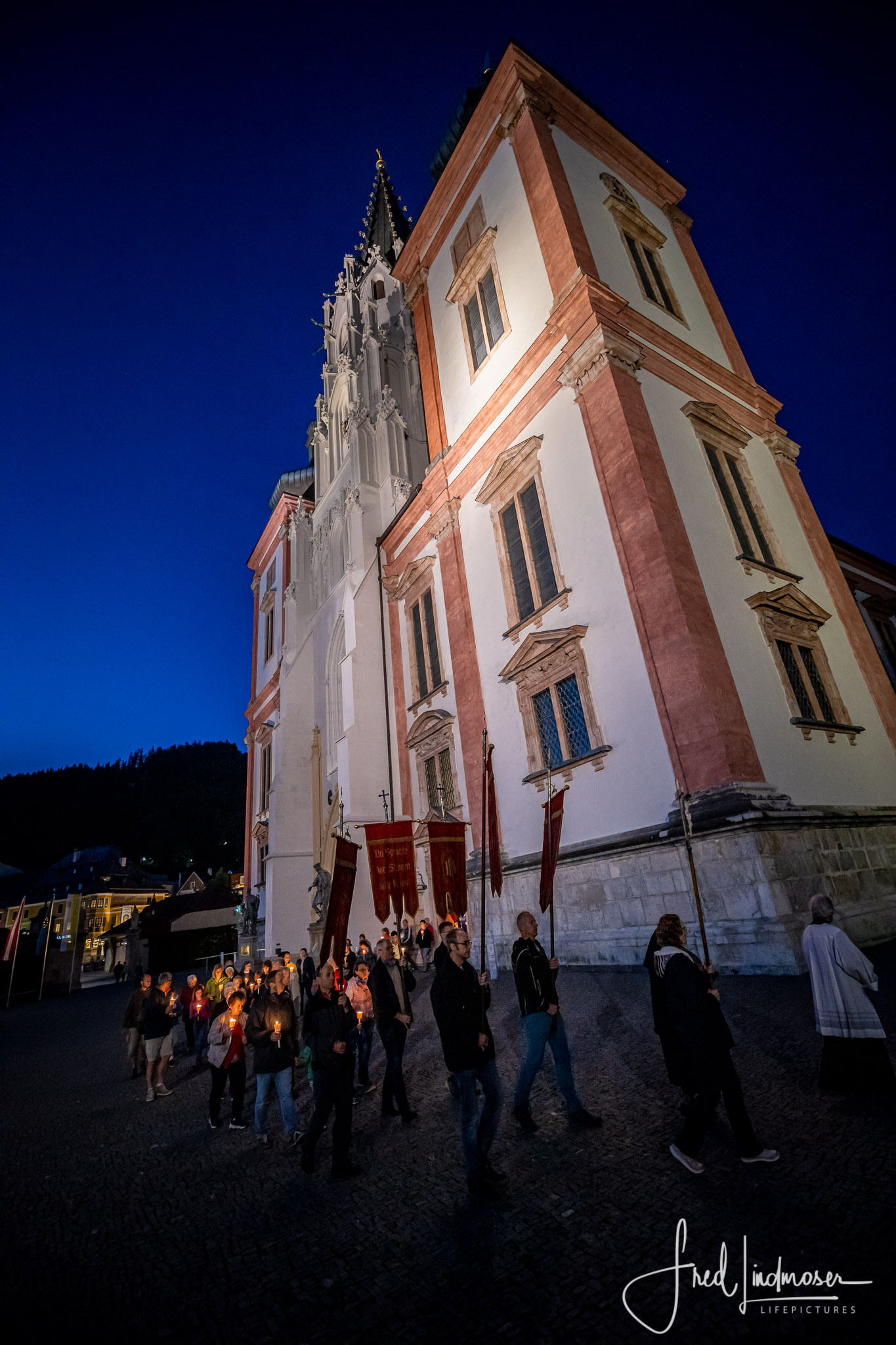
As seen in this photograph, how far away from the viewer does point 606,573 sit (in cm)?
1296

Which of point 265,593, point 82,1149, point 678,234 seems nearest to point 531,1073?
point 82,1149

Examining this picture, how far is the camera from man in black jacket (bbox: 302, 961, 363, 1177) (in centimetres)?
480

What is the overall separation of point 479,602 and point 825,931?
1320cm

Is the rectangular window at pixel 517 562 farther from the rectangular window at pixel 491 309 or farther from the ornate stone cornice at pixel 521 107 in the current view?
the ornate stone cornice at pixel 521 107

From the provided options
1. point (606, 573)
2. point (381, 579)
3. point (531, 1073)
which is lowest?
point (531, 1073)

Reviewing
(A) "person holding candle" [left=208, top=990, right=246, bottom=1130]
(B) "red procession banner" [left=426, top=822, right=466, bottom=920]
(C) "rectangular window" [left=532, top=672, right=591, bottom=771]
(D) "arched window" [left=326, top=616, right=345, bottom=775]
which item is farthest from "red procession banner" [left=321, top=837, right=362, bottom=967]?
(D) "arched window" [left=326, top=616, right=345, bottom=775]

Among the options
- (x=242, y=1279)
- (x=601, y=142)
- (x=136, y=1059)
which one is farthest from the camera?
(x=601, y=142)

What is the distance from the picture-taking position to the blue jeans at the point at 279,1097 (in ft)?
19.5

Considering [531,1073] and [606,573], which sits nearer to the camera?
[531,1073]

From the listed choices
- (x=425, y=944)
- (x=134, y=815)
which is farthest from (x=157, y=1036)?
(x=134, y=815)

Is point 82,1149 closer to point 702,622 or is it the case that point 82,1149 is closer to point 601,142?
point 702,622

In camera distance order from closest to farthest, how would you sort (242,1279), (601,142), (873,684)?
(242,1279), (873,684), (601,142)

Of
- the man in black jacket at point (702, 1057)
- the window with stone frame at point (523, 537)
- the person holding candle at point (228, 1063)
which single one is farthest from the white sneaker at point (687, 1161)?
the window with stone frame at point (523, 537)

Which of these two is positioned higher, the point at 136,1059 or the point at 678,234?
the point at 678,234
